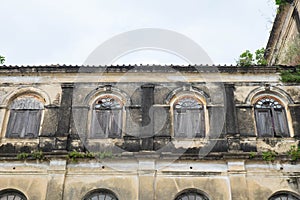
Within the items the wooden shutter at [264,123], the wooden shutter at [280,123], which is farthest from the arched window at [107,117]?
the wooden shutter at [280,123]

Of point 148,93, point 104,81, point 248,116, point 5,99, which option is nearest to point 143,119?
point 148,93

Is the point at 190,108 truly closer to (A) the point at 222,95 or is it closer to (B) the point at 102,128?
(A) the point at 222,95

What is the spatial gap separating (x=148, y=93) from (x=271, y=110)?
4.21m

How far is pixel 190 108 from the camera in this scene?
1459 cm

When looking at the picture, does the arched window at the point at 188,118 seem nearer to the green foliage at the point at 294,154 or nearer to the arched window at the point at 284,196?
the green foliage at the point at 294,154

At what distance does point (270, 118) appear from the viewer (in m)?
14.3

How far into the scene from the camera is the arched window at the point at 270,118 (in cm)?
1405

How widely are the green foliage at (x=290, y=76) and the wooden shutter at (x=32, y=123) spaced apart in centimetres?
847

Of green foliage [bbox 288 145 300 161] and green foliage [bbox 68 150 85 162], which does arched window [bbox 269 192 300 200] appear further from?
green foliage [bbox 68 150 85 162]

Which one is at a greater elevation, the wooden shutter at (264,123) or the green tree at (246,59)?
the green tree at (246,59)

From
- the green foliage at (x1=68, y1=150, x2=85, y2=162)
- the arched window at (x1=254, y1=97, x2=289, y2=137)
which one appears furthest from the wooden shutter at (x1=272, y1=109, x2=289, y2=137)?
the green foliage at (x1=68, y1=150, x2=85, y2=162)

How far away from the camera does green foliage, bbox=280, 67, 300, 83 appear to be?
14867mm

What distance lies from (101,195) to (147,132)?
246cm

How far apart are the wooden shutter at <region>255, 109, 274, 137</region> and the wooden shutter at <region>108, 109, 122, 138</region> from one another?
457 cm
